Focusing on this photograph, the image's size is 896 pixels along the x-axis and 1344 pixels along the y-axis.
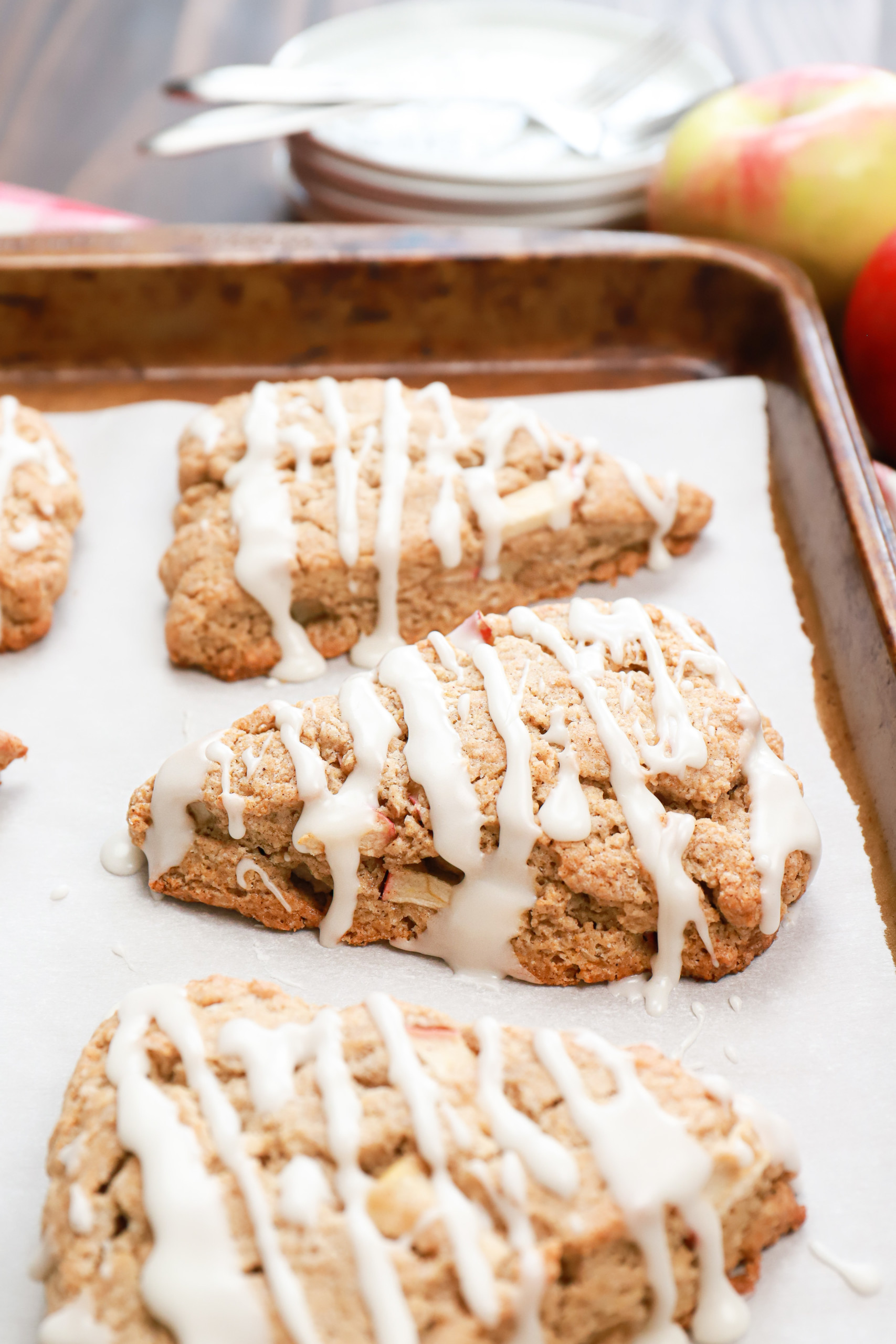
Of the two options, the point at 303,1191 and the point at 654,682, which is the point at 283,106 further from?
the point at 303,1191

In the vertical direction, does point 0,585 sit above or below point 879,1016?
below

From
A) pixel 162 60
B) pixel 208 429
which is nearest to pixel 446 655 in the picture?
pixel 208 429

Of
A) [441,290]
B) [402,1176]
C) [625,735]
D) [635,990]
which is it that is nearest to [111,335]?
[441,290]

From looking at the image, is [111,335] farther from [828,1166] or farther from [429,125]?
[828,1166]

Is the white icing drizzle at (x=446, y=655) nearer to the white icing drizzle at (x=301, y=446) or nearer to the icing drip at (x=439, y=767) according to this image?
the icing drip at (x=439, y=767)

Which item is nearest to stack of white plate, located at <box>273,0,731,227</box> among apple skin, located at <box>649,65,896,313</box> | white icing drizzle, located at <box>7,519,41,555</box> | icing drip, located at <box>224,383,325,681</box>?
apple skin, located at <box>649,65,896,313</box>

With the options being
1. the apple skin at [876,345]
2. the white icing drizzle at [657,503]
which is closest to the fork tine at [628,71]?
the apple skin at [876,345]

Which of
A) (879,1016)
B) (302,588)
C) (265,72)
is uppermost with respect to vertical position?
(265,72)

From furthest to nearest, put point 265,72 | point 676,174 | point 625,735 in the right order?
point 265,72, point 676,174, point 625,735
